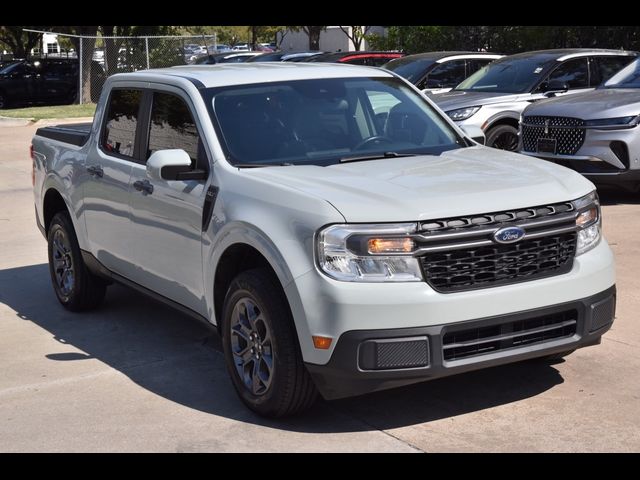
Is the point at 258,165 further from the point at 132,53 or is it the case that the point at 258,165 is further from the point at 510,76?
the point at 132,53

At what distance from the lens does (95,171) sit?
718 cm

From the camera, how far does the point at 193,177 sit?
5.87 m

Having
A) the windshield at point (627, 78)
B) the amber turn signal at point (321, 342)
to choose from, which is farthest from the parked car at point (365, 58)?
the amber turn signal at point (321, 342)

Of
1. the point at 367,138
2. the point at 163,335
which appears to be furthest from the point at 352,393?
the point at 163,335

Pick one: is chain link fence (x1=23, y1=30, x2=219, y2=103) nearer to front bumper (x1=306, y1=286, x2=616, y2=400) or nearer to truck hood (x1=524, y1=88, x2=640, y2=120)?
truck hood (x1=524, y1=88, x2=640, y2=120)

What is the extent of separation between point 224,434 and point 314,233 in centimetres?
111

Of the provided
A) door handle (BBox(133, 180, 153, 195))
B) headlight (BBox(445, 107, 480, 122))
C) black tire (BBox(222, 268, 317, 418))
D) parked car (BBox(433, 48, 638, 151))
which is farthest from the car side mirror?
headlight (BBox(445, 107, 480, 122))

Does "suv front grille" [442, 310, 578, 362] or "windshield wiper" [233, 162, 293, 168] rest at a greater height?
"windshield wiper" [233, 162, 293, 168]

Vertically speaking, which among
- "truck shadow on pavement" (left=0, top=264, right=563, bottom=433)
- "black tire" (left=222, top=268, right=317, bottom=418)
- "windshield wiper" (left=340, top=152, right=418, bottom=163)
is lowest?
"truck shadow on pavement" (left=0, top=264, right=563, bottom=433)

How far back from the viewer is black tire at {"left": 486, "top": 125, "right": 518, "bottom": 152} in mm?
13373

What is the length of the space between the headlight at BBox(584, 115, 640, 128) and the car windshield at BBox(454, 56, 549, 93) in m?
2.60

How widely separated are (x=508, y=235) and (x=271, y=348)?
125 cm

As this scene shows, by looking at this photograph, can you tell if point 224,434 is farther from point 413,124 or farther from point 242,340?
point 413,124

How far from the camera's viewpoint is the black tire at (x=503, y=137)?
43.9 ft
